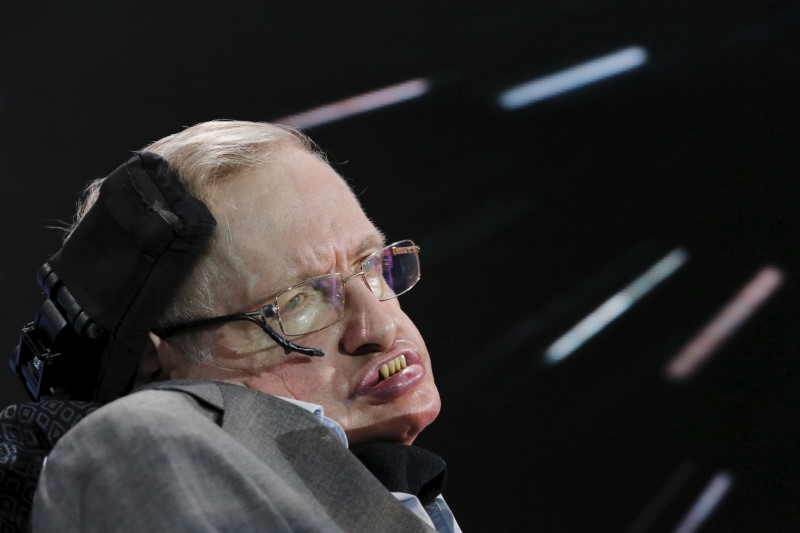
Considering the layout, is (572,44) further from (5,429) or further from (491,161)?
(5,429)

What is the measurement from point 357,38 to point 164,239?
1034mm

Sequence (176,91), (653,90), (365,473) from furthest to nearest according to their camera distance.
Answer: (653,90), (176,91), (365,473)

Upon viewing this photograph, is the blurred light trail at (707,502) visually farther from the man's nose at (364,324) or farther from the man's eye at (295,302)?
the man's eye at (295,302)

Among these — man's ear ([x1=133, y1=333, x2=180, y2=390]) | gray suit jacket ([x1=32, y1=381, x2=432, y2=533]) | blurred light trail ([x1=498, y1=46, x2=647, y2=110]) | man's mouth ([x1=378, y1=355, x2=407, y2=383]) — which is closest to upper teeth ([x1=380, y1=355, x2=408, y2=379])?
man's mouth ([x1=378, y1=355, x2=407, y2=383])

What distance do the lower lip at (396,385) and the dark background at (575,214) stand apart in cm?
87

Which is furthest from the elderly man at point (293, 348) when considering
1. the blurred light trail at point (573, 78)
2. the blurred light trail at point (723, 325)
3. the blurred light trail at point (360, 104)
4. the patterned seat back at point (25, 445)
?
→ the blurred light trail at point (723, 325)

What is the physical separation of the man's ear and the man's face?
27 millimetres

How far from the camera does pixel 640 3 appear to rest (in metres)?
2.17

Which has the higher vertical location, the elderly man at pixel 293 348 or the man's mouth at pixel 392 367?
the elderly man at pixel 293 348

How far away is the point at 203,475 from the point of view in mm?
940

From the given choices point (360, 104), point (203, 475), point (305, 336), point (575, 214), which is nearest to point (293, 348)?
point (305, 336)

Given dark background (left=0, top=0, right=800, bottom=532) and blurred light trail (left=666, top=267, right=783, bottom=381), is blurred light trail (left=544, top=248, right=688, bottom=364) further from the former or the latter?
blurred light trail (left=666, top=267, right=783, bottom=381)

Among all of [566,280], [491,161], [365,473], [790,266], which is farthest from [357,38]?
[365,473]

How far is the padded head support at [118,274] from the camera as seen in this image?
1.29 m
